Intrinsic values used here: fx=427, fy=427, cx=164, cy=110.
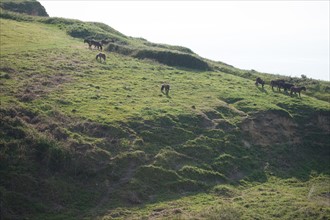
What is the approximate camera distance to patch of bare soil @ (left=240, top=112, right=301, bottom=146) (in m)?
46.0

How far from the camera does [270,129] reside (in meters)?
48.0

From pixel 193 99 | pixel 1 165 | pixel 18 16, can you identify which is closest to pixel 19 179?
pixel 1 165

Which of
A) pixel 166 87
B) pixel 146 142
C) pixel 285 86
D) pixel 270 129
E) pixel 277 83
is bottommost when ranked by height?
pixel 146 142

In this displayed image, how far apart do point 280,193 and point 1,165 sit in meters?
22.7

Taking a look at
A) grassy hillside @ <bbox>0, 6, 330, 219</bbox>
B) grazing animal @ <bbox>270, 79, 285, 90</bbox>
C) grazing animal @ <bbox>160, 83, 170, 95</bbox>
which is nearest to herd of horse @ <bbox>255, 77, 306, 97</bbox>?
grazing animal @ <bbox>270, 79, 285, 90</bbox>

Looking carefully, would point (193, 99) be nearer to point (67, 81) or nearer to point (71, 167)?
point (67, 81)

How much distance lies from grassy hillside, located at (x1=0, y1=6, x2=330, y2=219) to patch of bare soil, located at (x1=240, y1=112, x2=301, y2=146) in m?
0.15

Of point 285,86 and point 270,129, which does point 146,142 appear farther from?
point 285,86

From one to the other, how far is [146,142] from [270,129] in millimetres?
16001

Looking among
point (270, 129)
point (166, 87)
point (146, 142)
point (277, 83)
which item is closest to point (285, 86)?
point (277, 83)

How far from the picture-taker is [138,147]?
126 feet

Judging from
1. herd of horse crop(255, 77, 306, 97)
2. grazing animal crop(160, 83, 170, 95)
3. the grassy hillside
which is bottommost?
the grassy hillside

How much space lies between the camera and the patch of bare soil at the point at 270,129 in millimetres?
46009

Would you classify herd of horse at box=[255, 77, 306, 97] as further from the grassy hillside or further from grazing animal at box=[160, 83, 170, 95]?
grazing animal at box=[160, 83, 170, 95]
